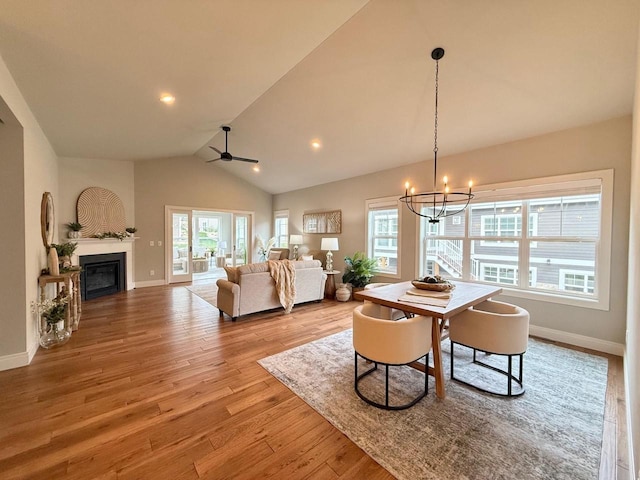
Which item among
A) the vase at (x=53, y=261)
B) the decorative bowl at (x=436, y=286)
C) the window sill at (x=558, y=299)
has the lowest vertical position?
the window sill at (x=558, y=299)

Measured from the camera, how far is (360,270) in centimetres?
549

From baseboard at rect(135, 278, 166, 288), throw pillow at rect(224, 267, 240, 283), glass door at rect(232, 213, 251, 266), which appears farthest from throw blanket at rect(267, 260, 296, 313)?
glass door at rect(232, 213, 251, 266)

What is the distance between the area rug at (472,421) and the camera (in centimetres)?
156

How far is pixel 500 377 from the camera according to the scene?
2514 millimetres

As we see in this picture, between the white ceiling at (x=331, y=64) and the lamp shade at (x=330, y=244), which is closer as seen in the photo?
A: the white ceiling at (x=331, y=64)

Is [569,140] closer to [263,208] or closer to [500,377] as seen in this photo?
[500,377]

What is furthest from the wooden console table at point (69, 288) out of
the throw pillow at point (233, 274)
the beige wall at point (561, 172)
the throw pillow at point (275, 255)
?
the beige wall at point (561, 172)

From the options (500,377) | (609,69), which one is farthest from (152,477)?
(609,69)

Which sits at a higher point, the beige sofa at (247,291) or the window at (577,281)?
the window at (577,281)

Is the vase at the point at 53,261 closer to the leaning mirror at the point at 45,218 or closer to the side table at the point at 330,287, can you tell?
the leaning mirror at the point at 45,218

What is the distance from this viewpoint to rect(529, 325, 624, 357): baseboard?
3047 mm

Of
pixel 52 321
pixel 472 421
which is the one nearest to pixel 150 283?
pixel 52 321

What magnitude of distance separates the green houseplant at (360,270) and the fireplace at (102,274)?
5134mm

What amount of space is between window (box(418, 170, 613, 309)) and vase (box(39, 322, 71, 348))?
5597 mm
